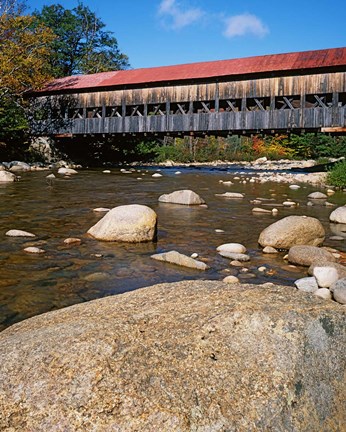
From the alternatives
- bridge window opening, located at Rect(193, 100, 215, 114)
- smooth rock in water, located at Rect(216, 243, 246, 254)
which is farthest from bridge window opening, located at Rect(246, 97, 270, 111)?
smooth rock in water, located at Rect(216, 243, 246, 254)

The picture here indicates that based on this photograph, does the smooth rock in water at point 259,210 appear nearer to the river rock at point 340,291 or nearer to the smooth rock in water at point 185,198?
the smooth rock in water at point 185,198

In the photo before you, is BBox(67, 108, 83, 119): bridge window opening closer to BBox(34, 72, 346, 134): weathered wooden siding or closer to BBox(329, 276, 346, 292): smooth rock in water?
BBox(34, 72, 346, 134): weathered wooden siding

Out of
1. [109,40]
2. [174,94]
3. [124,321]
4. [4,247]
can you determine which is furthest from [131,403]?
[109,40]

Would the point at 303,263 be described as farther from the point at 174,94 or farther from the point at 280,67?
the point at 174,94

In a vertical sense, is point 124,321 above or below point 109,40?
below

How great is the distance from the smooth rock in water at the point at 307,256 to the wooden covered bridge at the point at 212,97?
50.5ft

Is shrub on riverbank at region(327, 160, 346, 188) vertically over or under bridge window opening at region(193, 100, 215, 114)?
under

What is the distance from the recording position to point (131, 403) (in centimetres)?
148

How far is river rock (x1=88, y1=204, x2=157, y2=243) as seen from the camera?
580 cm

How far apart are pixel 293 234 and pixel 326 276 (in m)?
1.90

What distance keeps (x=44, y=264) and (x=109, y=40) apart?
45047 millimetres

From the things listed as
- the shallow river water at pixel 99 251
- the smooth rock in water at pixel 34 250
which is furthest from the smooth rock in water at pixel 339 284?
the smooth rock in water at pixel 34 250

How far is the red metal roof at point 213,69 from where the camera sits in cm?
1864

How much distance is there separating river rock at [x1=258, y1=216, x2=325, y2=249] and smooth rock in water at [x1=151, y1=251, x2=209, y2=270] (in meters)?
1.42
